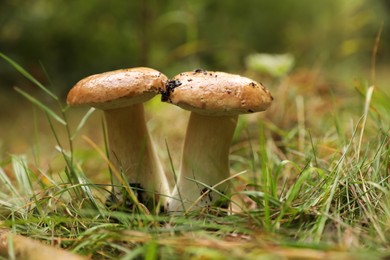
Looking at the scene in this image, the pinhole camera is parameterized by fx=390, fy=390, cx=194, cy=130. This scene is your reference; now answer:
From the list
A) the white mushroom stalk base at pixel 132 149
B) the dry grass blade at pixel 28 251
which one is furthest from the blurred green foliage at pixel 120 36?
the dry grass blade at pixel 28 251

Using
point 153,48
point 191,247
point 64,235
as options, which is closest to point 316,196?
point 191,247

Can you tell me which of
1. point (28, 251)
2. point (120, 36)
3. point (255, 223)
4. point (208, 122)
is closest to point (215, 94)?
point (208, 122)

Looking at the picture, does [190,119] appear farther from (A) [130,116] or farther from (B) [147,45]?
(B) [147,45]

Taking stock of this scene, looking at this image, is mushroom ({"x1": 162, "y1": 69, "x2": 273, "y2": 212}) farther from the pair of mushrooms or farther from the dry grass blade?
the dry grass blade

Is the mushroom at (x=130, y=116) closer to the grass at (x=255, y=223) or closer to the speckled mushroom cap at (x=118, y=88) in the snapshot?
the speckled mushroom cap at (x=118, y=88)

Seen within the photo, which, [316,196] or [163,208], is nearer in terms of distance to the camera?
[316,196]

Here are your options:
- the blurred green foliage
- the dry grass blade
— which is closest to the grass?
the dry grass blade

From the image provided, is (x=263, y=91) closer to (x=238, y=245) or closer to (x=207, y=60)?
(x=238, y=245)
